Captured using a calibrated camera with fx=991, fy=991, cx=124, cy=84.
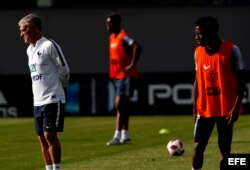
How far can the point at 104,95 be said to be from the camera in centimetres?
2970

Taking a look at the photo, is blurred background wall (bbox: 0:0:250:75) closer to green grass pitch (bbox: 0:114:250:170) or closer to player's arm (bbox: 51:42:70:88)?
green grass pitch (bbox: 0:114:250:170)

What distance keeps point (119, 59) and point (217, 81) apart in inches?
311

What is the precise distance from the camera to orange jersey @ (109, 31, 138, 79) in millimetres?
19594

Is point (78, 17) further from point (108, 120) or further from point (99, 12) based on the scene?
point (108, 120)

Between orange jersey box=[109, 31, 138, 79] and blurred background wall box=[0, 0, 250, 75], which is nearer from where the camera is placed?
orange jersey box=[109, 31, 138, 79]

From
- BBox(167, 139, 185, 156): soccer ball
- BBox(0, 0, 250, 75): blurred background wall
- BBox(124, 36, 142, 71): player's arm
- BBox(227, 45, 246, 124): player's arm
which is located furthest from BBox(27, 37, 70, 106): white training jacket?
BBox(0, 0, 250, 75): blurred background wall

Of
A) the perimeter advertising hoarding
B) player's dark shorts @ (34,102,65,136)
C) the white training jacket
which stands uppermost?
the white training jacket

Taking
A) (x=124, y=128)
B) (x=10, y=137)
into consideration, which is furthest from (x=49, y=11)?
(x=124, y=128)

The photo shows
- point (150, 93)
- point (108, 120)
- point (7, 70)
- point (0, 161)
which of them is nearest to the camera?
point (0, 161)

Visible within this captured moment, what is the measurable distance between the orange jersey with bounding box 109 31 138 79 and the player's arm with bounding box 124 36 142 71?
8 cm

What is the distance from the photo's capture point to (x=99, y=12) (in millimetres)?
35719

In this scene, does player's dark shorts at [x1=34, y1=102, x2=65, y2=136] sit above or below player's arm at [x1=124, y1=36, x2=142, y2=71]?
above

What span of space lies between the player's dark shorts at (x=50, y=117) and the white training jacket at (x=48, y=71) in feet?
0.22

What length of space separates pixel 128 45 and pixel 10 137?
3640 mm
